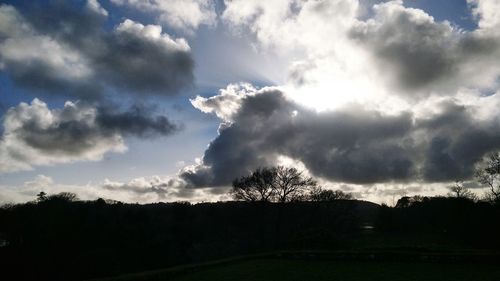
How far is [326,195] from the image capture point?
63.8 meters

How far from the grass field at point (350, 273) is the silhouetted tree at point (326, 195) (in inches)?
1464

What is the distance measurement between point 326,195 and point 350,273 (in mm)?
45898

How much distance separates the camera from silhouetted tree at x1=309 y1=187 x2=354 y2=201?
60000mm

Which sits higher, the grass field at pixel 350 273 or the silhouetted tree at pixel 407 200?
A: the silhouetted tree at pixel 407 200

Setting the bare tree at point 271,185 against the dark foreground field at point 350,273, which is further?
the bare tree at point 271,185

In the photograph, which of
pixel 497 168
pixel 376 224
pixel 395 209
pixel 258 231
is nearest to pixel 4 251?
pixel 258 231

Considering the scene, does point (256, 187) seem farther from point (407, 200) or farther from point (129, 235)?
point (407, 200)

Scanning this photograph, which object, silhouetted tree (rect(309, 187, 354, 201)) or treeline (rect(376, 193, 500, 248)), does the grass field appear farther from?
silhouetted tree (rect(309, 187, 354, 201))

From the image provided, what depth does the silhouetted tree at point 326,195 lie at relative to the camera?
197 ft

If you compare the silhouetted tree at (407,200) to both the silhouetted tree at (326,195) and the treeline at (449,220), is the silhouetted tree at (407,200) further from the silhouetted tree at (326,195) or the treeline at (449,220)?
the silhouetted tree at (326,195)

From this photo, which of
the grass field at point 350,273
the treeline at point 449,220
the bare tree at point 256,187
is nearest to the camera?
the grass field at point 350,273

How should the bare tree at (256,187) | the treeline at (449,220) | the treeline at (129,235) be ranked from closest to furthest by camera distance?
the treeline at (129,235), the treeline at (449,220), the bare tree at (256,187)

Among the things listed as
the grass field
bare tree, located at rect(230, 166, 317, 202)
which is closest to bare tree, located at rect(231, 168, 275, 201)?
bare tree, located at rect(230, 166, 317, 202)

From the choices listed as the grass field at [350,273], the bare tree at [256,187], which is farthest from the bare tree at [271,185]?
the grass field at [350,273]
